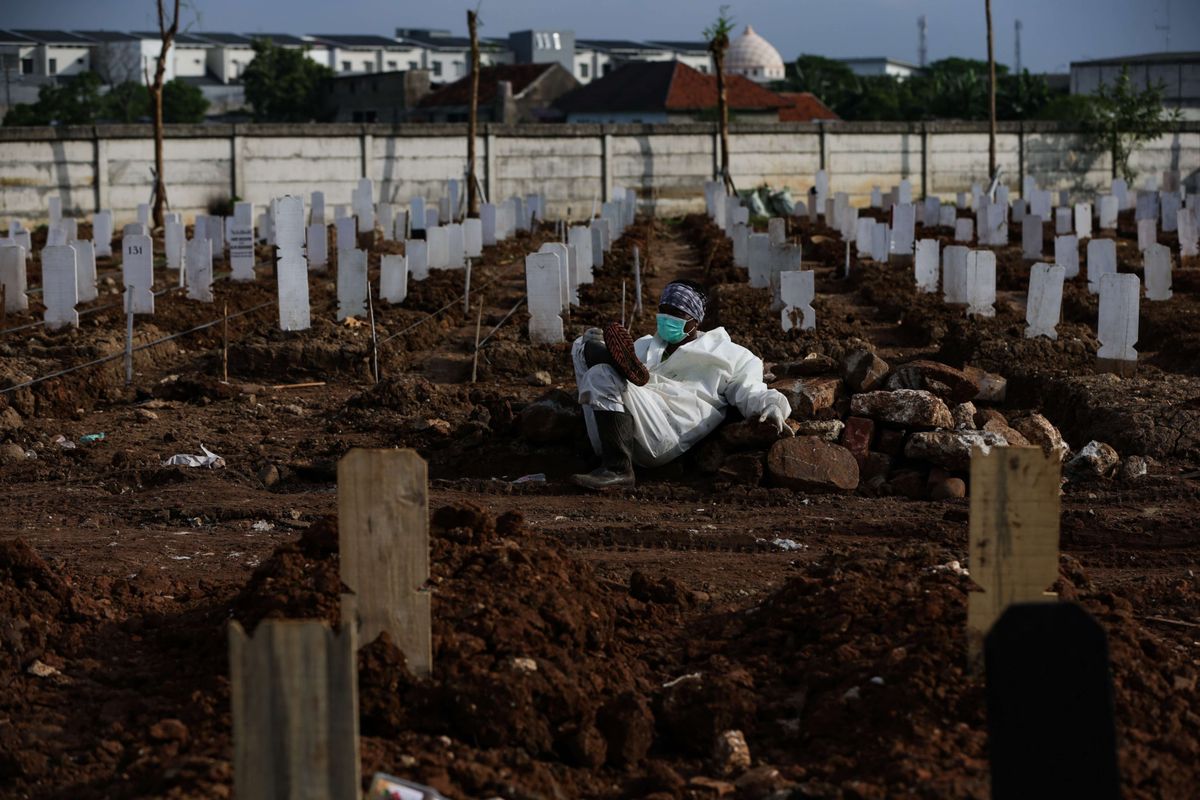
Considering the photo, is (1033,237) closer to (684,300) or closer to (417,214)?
(417,214)

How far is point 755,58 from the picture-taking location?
266ft

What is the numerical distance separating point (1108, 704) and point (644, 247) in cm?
1787

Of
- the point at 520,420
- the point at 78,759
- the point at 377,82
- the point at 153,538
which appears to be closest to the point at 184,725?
the point at 78,759

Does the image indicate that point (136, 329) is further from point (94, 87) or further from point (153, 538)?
point (94, 87)

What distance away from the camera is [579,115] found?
58.6m

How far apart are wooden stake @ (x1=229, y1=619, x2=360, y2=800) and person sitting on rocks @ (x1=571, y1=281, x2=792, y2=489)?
4951mm

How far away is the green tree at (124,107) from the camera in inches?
2458

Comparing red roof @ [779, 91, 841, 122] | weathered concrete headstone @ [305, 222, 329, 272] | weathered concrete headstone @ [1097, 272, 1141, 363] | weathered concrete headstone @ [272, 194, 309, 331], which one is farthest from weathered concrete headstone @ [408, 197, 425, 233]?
red roof @ [779, 91, 841, 122]

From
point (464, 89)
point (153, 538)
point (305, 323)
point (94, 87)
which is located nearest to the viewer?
point (153, 538)

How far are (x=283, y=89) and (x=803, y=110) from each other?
22907 millimetres

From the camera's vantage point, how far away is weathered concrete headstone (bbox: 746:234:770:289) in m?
15.5

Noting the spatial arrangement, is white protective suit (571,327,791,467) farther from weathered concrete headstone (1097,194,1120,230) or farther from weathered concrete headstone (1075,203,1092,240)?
weathered concrete headstone (1097,194,1120,230)

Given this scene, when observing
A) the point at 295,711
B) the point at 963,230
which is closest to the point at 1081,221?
the point at 963,230

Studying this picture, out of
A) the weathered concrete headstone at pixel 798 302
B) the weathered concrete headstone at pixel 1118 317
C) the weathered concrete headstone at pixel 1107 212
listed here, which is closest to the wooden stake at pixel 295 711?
the weathered concrete headstone at pixel 1118 317
